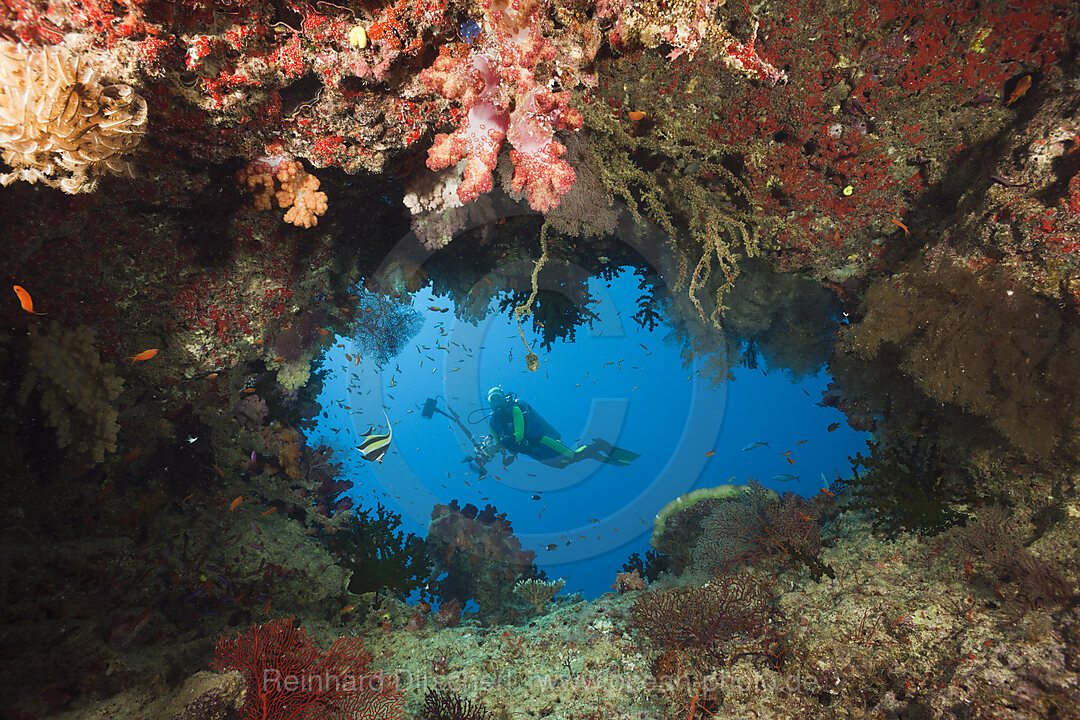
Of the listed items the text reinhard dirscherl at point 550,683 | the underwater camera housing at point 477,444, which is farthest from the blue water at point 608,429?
the text reinhard dirscherl at point 550,683

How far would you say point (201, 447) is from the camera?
5.73m

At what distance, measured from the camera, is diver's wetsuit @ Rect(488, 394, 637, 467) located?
14.9 meters

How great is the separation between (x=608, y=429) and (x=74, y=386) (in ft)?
277

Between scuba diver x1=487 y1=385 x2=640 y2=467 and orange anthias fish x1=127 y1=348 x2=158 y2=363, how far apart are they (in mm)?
10942

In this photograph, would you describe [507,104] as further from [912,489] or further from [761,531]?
[761,531]

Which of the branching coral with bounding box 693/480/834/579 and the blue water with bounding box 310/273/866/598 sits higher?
the blue water with bounding box 310/273/866/598

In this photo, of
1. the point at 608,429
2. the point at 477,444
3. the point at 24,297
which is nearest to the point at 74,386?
the point at 24,297

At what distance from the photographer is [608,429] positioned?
278 feet

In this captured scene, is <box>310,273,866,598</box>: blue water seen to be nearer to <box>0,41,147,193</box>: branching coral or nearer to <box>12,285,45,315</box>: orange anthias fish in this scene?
<box>12,285,45,315</box>: orange anthias fish

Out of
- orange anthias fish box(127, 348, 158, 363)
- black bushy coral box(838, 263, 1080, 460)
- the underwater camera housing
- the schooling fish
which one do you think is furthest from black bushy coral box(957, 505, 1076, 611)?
the underwater camera housing

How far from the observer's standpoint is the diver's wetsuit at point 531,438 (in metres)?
14.9

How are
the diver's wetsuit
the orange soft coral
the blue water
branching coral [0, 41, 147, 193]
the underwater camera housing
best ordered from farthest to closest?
the blue water
the diver's wetsuit
the underwater camera housing
the orange soft coral
branching coral [0, 41, 147, 193]

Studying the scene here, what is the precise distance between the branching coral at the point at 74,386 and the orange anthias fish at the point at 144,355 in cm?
23

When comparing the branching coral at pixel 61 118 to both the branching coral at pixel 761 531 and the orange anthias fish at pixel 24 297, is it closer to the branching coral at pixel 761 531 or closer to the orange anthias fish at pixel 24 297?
the orange anthias fish at pixel 24 297
